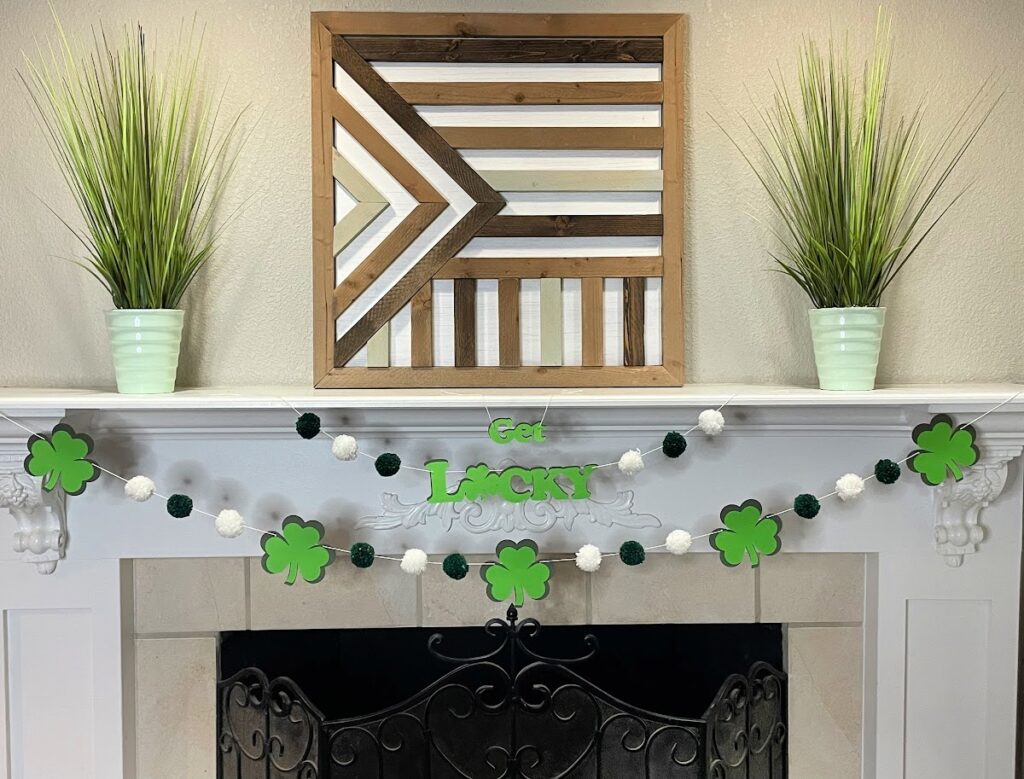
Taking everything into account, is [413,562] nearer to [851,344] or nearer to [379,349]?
[379,349]

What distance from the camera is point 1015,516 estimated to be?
4.82 ft

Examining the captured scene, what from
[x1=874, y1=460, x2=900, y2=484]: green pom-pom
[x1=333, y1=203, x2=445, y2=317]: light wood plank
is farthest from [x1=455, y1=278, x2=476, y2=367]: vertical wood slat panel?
[x1=874, y1=460, x2=900, y2=484]: green pom-pom

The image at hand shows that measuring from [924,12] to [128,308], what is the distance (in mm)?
1400

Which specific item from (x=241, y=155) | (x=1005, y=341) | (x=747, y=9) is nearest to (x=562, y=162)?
(x=747, y=9)

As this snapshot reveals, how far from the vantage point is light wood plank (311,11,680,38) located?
4.72ft

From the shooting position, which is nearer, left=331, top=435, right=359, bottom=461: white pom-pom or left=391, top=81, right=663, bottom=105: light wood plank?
left=331, top=435, right=359, bottom=461: white pom-pom

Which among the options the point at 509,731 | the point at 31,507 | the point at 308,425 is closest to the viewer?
the point at 308,425

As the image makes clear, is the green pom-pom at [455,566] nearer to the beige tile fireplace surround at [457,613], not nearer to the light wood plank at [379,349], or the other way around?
the beige tile fireplace surround at [457,613]

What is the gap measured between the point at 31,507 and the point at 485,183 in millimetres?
881

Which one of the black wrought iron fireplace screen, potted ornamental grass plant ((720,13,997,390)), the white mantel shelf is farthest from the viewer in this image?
the black wrought iron fireplace screen

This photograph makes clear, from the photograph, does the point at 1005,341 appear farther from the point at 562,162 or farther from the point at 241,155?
the point at 241,155

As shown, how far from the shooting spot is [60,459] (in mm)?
1281

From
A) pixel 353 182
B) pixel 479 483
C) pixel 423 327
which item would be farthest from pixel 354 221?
pixel 479 483

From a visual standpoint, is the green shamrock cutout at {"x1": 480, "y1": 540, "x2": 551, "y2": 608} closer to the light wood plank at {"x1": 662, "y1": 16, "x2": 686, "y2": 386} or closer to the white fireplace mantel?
the white fireplace mantel
